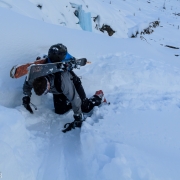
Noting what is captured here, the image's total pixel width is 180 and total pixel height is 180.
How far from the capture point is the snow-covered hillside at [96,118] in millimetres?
Answer: 2025

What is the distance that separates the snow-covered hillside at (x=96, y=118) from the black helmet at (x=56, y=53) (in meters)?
0.71

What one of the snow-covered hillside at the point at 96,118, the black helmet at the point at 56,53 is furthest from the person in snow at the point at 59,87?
the snow-covered hillside at the point at 96,118

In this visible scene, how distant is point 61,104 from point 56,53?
0.68m

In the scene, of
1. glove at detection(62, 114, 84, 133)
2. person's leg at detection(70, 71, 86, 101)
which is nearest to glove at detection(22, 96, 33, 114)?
glove at detection(62, 114, 84, 133)

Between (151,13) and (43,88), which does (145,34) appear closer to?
(151,13)

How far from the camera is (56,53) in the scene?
271 cm

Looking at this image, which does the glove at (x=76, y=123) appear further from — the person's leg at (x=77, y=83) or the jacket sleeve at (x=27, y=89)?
the jacket sleeve at (x=27, y=89)

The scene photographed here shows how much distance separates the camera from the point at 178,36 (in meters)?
9.73

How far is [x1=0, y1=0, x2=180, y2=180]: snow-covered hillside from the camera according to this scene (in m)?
2.03

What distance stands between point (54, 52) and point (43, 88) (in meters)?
0.52

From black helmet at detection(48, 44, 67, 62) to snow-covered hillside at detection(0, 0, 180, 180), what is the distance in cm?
71

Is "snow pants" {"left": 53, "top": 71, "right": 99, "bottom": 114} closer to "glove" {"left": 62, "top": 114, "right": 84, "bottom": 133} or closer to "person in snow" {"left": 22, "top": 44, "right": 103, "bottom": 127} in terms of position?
"person in snow" {"left": 22, "top": 44, "right": 103, "bottom": 127}

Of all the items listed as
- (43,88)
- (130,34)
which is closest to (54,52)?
(43,88)

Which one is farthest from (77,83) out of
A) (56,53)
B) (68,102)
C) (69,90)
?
(56,53)
